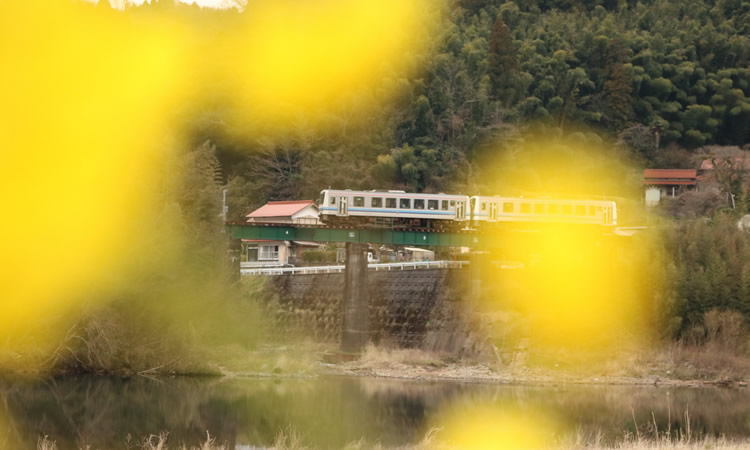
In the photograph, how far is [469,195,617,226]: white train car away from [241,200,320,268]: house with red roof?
12403 millimetres

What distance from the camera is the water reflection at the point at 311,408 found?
73.3ft

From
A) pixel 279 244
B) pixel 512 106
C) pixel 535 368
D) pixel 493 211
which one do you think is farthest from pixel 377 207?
pixel 512 106

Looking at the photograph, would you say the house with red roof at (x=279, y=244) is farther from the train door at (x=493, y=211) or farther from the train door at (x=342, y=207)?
the train door at (x=493, y=211)

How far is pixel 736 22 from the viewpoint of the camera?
7544cm

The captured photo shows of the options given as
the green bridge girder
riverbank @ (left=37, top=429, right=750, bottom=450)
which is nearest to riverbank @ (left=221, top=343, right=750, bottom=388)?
the green bridge girder

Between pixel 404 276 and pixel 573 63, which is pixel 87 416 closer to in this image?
pixel 404 276

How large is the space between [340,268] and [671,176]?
2493 centimetres

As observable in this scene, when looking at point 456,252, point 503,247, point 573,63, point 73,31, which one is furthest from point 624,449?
point 573,63

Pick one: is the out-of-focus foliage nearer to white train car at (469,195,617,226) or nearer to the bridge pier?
the bridge pier

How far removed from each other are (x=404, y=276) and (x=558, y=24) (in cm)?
3959

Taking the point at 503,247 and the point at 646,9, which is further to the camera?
the point at 646,9

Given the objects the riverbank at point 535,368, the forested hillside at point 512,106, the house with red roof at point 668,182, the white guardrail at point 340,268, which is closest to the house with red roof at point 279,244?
the white guardrail at point 340,268

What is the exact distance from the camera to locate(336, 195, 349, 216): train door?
39.4m

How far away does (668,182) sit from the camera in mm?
60188
